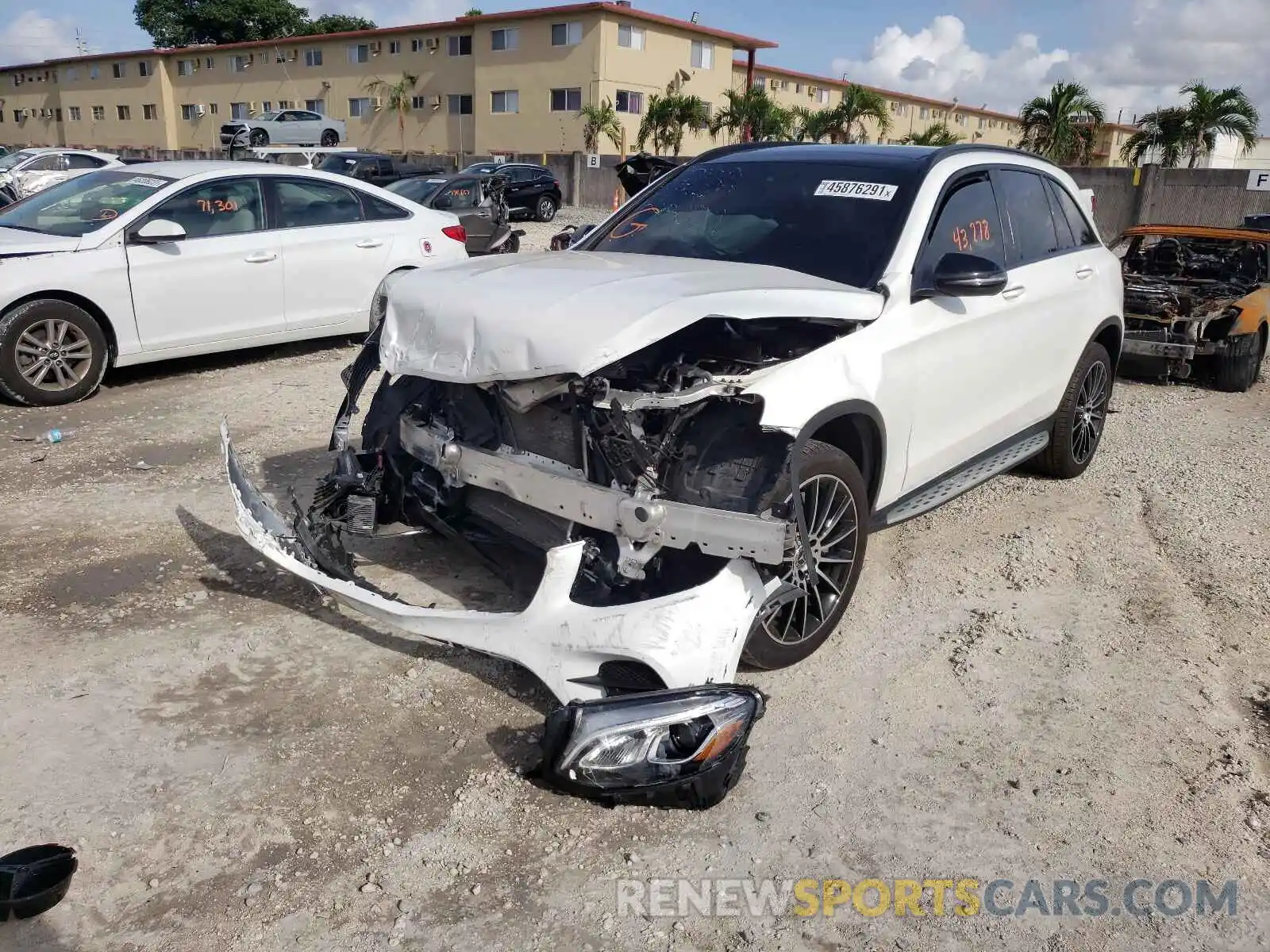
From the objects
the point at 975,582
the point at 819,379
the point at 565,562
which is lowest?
the point at 975,582

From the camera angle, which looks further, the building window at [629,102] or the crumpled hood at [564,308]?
the building window at [629,102]

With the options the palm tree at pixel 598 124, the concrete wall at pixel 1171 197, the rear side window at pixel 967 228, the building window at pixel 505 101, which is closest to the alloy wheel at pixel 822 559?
the rear side window at pixel 967 228

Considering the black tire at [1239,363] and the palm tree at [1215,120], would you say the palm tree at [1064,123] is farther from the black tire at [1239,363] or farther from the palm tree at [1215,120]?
the black tire at [1239,363]

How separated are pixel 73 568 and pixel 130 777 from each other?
183 cm

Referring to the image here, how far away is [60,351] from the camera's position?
7121mm

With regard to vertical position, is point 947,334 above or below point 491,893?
above

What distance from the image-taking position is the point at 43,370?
7098 millimetres

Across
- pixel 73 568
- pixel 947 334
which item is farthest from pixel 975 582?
pixel 73 568

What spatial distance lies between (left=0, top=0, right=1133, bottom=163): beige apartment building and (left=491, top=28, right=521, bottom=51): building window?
0.05 m

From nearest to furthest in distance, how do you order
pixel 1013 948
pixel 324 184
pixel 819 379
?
pixel 1013 948 < pixel 819 379 < pixel 324 184

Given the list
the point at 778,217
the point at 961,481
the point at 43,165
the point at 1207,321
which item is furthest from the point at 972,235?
the point at 43,165

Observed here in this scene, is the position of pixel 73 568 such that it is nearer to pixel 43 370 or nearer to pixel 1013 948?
pixel 43 370

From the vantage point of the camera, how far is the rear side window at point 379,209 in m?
8.89

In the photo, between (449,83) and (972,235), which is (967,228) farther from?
(449,83)
